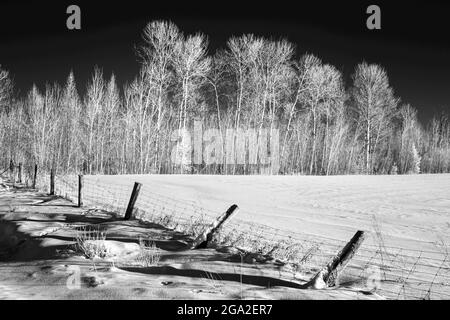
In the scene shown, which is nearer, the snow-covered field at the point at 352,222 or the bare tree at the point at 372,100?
the snow-covered field at the point at 352,222

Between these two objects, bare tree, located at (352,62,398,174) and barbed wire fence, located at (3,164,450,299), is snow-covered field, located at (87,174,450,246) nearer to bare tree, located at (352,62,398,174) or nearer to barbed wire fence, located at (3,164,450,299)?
barbed wire fence, located at (3,164,450,299)

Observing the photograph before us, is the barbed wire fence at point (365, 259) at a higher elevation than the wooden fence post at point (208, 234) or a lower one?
lower

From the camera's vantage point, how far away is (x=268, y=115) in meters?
32.9

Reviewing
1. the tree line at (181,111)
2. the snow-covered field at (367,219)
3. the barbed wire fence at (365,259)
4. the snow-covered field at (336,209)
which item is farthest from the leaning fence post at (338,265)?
the tree line at (181,111)

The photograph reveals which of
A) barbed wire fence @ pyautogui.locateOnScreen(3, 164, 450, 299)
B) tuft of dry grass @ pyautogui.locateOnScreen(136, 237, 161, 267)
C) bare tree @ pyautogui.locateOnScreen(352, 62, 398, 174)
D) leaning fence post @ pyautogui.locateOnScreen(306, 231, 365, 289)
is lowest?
barbed wire fence @ pyautogui.locateOnScreen(3, 164, 450, 299)

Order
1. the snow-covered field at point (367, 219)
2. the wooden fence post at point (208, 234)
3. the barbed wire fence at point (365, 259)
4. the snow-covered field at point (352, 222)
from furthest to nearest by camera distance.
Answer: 1. the wooden fence post at point (208, 234)
2. the snow-covered field at point (367, 219)
3. the snow-covered field at point (352, 222)
4. the barbed wire fence at point (365, 259)

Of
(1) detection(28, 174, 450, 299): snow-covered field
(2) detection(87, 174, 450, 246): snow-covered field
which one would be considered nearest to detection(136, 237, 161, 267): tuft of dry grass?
(1) detection(28, 174, 450, 299): snow-covered field

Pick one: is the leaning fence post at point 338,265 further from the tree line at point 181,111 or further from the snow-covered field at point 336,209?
the tree line at point 181,111

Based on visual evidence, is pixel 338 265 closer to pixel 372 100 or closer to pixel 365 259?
pixel 365 259

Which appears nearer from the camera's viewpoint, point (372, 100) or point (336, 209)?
point (336, 209)

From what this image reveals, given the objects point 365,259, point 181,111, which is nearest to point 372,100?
point 181,111

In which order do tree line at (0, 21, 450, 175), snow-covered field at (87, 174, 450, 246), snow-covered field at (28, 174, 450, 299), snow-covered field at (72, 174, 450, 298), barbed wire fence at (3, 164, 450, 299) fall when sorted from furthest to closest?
tree line at (0, 21, 450, 175) < snow-covered field at (87, 174, 450, 246) < snow-covered field at (72, 174, 450, 298) < snow-covered field at (28, 174, 450, 299) < barbed wire fence at (3, 164, 450, 299)

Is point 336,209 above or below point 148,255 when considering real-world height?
below

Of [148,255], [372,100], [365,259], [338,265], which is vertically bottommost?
[365,259]
